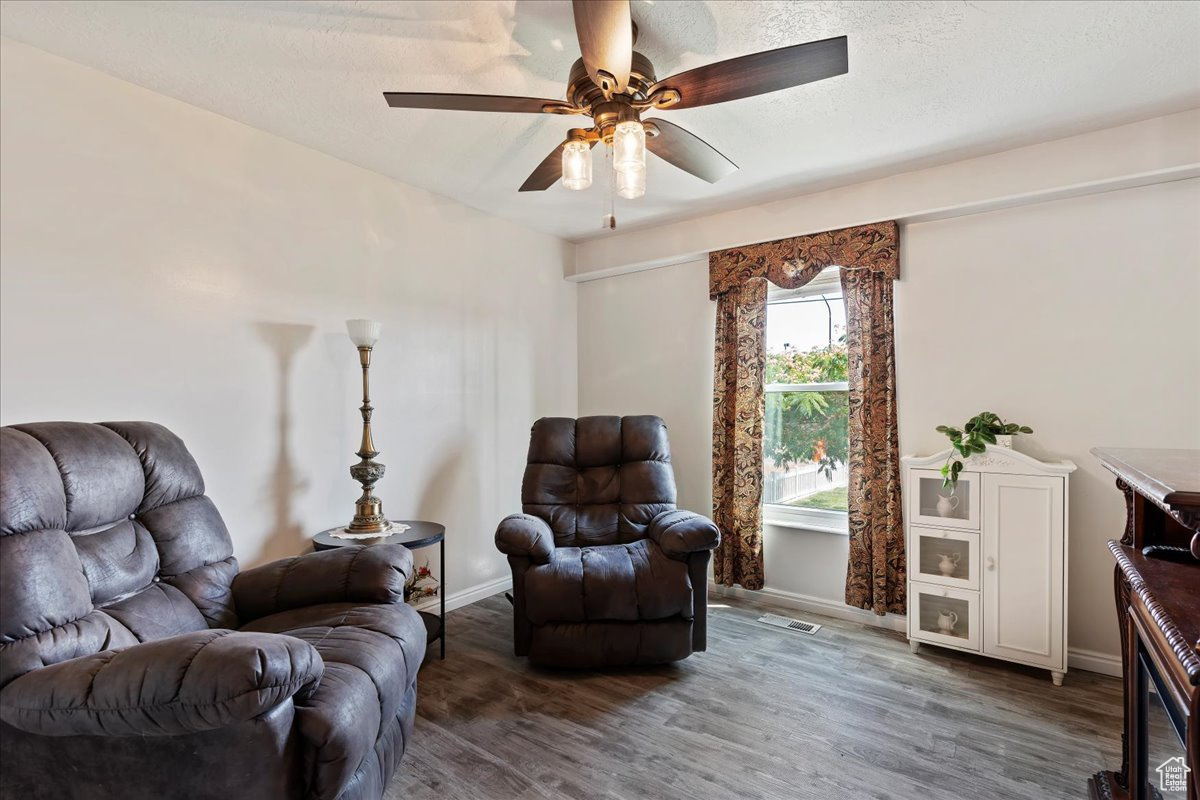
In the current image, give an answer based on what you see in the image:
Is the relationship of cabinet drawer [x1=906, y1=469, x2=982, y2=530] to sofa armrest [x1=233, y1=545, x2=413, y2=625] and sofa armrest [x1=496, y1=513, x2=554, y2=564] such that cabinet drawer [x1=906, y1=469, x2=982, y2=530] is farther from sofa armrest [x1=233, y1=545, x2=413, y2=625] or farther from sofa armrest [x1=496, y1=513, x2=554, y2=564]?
sofa armrest [x1=233, y1=545, x2=413, y2=625]

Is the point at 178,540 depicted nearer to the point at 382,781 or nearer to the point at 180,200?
the point at 382,781

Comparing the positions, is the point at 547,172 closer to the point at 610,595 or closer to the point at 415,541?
the point at 415,541

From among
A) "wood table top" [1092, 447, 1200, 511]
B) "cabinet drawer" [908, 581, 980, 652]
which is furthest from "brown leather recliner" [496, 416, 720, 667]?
"wood table top" [1092, 447, 1200, 511]

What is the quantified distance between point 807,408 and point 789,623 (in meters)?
1.29

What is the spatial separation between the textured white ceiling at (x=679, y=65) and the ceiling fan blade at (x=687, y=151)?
12.8 inches

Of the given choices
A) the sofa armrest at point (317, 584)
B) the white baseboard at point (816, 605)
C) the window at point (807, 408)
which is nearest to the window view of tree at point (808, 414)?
the window at point (807, 408)

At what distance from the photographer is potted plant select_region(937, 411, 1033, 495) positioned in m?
2.63

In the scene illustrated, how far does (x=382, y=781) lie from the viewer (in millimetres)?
1589

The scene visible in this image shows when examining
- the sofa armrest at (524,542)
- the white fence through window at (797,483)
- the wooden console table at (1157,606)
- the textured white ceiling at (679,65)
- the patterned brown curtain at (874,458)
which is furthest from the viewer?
the white fence through window at (797,483)

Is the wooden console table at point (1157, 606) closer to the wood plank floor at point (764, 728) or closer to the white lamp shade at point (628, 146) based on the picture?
the wood plank floor at point (764, 728)

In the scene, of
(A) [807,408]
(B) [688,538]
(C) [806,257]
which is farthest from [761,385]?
(B) [688,538]

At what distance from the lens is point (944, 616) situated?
274 centimetres

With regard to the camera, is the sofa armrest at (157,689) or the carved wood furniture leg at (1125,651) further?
the carved wood furniture leg at (1125,651)

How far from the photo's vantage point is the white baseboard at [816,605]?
A: 121 inches
